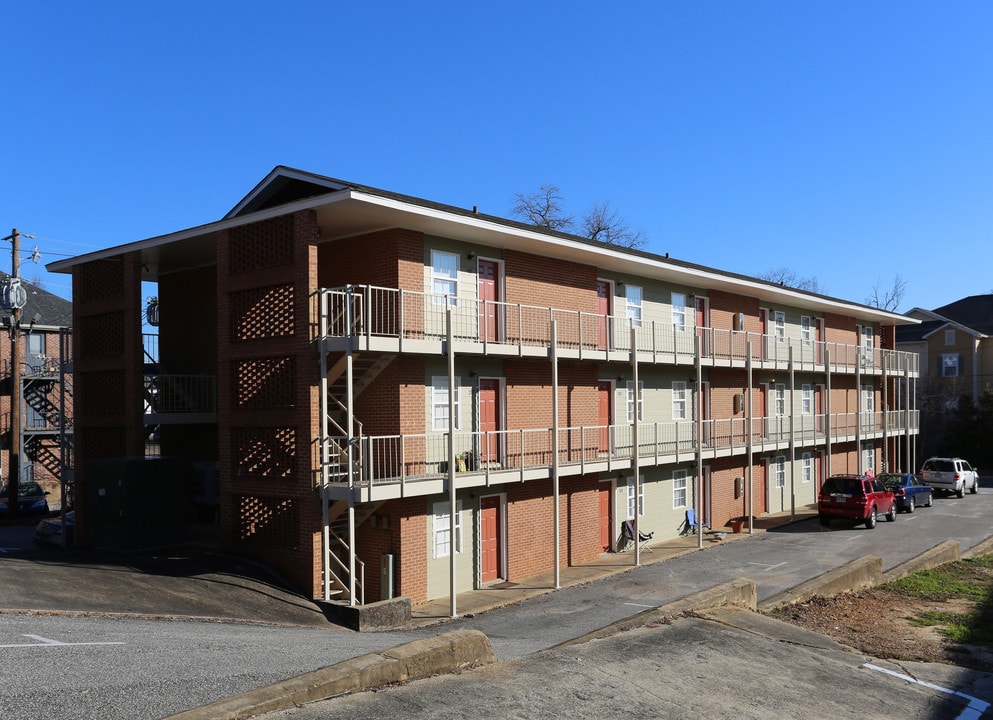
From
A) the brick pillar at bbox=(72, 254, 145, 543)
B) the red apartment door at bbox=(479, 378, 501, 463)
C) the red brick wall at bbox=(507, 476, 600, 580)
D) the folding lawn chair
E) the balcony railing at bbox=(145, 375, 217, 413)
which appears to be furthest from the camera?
the folding lawn chair

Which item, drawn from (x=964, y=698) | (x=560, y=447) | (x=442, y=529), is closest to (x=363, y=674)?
(x=964, y=698)

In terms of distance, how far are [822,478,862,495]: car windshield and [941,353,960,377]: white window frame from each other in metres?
34.6

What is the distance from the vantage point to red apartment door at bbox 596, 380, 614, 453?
24.0 metres

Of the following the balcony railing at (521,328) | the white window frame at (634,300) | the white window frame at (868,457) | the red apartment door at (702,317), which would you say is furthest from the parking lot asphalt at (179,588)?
the white window frame at (868,457)

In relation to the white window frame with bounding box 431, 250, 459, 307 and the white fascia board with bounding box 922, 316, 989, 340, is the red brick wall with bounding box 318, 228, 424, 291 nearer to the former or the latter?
the white window frame with bounding box 431, 250, 459, 307

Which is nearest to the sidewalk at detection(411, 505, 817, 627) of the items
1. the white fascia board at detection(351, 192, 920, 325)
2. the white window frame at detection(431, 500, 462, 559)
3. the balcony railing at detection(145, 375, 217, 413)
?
the white window frame at detection(431, 500, 462, 559)

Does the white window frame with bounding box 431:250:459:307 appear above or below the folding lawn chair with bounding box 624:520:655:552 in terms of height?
above

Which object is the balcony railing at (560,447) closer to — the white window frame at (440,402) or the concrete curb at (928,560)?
the white window frame at (440,402)

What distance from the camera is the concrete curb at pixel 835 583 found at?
17.0m

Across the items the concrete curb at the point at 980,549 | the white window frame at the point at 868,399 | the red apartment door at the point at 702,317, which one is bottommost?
the concrete curb at the point at 980,549

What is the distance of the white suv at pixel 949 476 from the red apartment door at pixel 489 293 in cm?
2724

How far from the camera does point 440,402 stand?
19.7 meters

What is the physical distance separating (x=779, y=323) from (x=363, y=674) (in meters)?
28.8

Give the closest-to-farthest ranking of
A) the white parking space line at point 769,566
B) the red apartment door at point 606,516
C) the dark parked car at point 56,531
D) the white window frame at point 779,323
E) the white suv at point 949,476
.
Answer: the white parking space line at point 769,566 → the dark parked car at point 56,531 → the red apartment door at point 606,516 → the white window frame at point 779,323 → the white suv at point 949,476
